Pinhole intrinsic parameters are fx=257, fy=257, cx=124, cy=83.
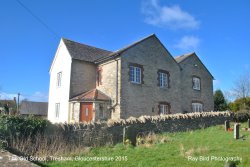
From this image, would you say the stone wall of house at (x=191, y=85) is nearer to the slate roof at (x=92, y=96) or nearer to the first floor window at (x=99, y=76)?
the first floor window at (x=99, y=76)

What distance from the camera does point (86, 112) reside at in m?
24.8

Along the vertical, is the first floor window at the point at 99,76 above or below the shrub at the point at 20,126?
above

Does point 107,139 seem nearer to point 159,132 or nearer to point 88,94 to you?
point 159,132

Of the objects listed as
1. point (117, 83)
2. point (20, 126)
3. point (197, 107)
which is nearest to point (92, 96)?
point (117, 83)

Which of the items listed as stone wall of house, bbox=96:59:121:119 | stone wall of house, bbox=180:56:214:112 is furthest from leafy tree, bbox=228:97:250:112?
stone wall of house, bbox=96:59:121:119

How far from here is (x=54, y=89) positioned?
3030cm

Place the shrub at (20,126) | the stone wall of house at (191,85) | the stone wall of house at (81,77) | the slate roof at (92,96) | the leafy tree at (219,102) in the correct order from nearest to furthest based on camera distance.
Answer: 1. the shrub at (20,126)
2. the slate roof at (92,96)
3. the stone wall of house at (81,77)
4. the stone wall of house at (191,85)
5. the leafy tree at (219,102)

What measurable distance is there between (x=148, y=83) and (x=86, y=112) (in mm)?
7211

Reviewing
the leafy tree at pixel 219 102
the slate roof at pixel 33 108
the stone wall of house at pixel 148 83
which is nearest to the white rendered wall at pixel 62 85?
the stone wall of house at pixel 148 83

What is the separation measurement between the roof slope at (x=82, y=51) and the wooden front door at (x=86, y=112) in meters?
5.66

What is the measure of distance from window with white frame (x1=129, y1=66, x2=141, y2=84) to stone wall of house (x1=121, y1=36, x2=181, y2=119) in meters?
0.51

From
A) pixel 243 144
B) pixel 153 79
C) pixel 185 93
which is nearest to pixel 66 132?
pixel 243 144

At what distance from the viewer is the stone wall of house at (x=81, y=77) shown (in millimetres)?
27078

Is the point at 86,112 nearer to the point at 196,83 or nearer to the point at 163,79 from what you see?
the point at 163,79
